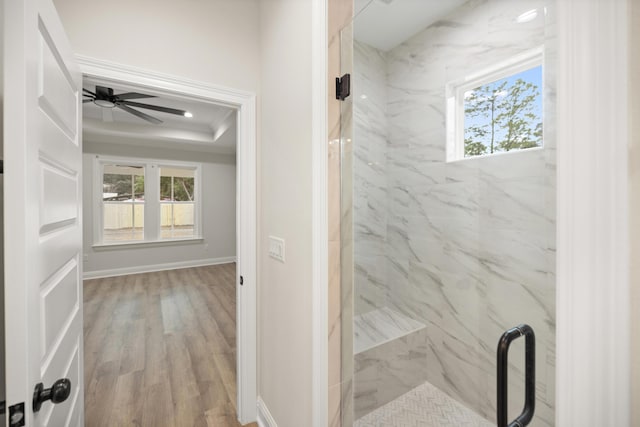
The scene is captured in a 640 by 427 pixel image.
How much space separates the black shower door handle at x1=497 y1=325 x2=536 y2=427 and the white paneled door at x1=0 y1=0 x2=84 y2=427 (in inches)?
45.8

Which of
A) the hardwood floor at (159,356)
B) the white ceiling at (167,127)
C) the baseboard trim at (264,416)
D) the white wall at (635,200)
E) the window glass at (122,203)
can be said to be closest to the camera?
the white wall at (635,200)

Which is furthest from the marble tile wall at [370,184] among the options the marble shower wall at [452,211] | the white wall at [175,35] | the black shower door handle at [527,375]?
the white wall at [175,35]

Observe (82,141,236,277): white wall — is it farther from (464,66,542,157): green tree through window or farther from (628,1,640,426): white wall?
(628,1,640,426): white wall

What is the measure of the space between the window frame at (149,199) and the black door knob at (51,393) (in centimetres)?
554

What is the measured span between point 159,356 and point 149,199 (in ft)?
13.4

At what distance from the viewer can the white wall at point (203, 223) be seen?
5.13 meters

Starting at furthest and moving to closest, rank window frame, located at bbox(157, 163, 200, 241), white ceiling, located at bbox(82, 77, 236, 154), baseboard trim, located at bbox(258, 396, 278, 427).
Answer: window frame, located at bbox(157, 163, 200, 241)
white ceiling, located at bbox(82, 77, 236, 154)
baseboard trim, located at bbox(258, 396, 278, 427)

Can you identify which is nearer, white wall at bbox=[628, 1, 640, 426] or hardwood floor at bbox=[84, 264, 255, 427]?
white wall at bbox=[628, 1, 640, 426]

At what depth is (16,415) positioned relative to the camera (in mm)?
674

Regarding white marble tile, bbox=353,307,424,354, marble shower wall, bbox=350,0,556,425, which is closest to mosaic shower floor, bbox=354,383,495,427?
marble shower wall, bbox=350,0,556,425

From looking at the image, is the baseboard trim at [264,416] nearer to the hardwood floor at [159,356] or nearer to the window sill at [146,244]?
the hardwood floor at [159,356]

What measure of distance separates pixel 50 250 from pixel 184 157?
5717 mm

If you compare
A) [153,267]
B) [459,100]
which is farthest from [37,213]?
[153,267]

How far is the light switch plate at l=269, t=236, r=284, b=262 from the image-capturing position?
1500mm
